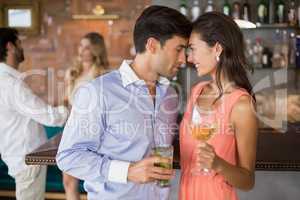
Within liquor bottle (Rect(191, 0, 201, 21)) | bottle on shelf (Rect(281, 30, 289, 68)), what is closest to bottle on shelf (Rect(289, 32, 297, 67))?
bottle on shelf (Rect(281, 30, 289, 68))

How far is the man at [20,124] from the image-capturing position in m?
2.97

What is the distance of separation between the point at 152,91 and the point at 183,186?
1.31ft

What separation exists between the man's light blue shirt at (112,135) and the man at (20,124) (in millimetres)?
1360

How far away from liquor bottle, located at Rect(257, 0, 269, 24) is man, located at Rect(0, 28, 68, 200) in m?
2.82

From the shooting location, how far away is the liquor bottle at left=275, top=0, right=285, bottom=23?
501cm

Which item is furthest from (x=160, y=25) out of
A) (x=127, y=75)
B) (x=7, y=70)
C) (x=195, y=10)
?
(x=195, y=10)

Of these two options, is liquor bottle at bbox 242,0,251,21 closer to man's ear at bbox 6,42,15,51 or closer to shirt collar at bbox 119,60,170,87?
man's ear at bbox 6,42,15,51

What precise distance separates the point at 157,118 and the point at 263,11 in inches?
144

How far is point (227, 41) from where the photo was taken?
1728mm

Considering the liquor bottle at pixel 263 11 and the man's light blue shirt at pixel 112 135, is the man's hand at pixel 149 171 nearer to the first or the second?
the man's light blue shirt at pixel 112 135

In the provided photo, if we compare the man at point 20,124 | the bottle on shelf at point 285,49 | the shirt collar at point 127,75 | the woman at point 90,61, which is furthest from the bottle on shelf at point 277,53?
the shirt collar at point 127,75

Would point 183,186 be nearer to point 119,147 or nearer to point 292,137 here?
point 119,147

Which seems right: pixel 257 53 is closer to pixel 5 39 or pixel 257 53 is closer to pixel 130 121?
pixel 5 39

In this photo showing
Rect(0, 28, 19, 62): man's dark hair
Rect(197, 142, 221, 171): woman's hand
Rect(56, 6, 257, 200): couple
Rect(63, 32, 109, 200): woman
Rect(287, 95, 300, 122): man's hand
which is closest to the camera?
Rect(197, 142, 221, 171): woman's hand
